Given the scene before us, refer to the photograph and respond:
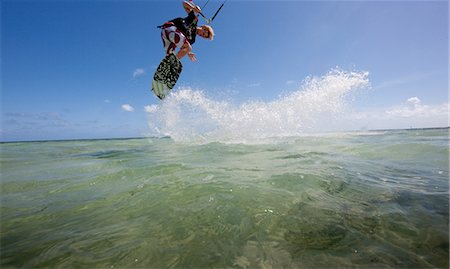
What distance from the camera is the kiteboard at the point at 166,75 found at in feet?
27.6

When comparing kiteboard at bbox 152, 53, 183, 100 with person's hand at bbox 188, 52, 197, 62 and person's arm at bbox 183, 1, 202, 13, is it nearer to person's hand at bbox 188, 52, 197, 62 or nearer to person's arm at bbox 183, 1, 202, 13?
person's hand at bbox 188, 52, 197, 62

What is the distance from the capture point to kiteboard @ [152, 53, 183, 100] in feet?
27.6

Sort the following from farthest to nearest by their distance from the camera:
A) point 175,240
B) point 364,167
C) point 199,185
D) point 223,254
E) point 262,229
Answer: point 364,167 < point 199,185 < point 262,229 < point 175,240 < point 223,254

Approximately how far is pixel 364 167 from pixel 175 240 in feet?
24.8

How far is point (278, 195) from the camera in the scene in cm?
545

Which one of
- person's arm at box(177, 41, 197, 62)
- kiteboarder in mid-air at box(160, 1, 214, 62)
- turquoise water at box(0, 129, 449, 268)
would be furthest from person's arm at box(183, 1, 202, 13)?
turquoise water at box(0, 129, 449, 268)

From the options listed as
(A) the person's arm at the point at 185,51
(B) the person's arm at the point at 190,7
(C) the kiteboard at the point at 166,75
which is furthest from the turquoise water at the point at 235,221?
(B) the person's arm at the point at 190,7

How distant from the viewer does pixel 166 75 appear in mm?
8859

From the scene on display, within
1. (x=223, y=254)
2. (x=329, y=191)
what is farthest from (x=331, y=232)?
(x=329, y=191)

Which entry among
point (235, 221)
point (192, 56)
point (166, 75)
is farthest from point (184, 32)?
point (235, 221)

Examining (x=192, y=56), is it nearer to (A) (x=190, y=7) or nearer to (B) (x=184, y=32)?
(B) (x=184, y=32)

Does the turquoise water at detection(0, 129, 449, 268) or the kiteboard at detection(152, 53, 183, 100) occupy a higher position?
the kiteboard at detection(152, 53, 183, 100)

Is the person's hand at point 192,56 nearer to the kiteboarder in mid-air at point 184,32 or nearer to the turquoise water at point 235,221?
the kiteboarder in mid-air at point 184,32

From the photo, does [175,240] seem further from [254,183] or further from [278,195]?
[254,183]
